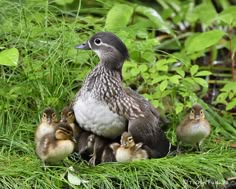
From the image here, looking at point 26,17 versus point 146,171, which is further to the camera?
point 26,17

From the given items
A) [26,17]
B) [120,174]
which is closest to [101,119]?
[120,174]

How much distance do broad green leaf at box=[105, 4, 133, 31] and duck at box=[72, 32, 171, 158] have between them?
3.26 ft

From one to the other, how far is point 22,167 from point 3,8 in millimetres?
1724

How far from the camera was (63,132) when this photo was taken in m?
6.34

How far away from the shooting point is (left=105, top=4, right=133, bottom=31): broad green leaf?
797 centimetres

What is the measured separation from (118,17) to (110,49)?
120cm

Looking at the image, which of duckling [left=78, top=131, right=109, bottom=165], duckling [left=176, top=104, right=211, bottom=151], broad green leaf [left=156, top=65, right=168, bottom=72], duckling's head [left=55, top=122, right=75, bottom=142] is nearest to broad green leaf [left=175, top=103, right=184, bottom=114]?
broad green leaf [left=156, top=65, right=168, bottom=72]

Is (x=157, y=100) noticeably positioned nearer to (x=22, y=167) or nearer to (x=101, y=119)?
(x=101, y=119)

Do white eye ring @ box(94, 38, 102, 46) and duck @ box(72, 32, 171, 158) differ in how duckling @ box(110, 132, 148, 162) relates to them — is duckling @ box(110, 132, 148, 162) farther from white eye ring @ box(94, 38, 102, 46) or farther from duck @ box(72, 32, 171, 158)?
white eye ring @ box(94, 38, 102, 46)

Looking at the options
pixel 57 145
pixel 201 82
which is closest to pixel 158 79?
pixel 201 82

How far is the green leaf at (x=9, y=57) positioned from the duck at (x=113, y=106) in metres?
0.53

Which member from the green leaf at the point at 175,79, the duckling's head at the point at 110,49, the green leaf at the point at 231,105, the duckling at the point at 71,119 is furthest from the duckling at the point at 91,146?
the green leaf at the point at 231,105

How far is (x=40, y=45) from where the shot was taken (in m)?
7.52

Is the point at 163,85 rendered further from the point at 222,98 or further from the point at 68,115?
the point at 68,115
